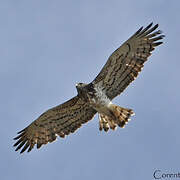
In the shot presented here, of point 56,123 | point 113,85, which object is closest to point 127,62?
point 113,85

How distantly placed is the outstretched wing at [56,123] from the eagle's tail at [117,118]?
1.67 ft

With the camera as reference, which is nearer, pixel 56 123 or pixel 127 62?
pixel 127 62

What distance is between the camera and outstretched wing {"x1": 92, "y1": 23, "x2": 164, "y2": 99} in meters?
16.3

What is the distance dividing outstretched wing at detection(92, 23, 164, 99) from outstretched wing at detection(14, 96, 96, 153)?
889 millimetres

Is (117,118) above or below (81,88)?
below

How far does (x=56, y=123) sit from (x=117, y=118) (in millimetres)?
1897

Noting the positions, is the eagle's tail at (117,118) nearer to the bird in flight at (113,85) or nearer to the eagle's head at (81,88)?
the bird in flight at (113,85)

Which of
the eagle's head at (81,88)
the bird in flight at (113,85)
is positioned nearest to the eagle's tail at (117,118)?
the bird in flight at (113,85)

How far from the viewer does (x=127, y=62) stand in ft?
53.8

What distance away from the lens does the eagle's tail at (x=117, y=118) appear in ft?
53.4

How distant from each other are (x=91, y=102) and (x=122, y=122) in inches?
40.0

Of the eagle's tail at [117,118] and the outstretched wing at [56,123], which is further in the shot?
the outstretched wing at [56,123]

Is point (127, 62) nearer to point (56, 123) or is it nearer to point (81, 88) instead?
point (81, 88)

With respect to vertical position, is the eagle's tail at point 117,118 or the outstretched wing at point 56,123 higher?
the outstretched wing at point 56,123
